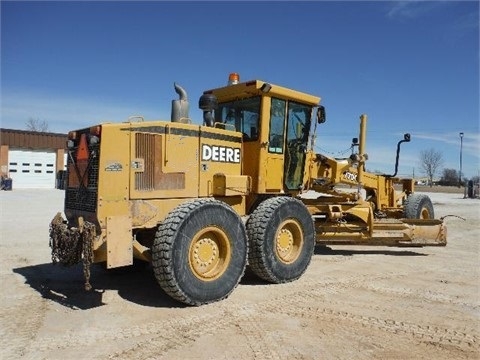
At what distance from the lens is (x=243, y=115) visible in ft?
23.9

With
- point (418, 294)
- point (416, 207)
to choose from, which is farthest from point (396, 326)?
point (416, 207)

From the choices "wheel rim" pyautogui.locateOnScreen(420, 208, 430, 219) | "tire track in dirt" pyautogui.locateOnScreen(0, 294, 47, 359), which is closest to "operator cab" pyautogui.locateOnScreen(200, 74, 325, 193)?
"tire track in dirt" pyautogui.locateOnScreen(0, 294, 47, 359)

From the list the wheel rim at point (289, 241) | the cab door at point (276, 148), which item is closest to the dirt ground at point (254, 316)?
the wheel rim at point (289, 241)

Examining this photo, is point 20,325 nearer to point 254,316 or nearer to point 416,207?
point 254,316

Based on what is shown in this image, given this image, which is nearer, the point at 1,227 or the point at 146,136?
the point at 146,136

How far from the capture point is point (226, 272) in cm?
566

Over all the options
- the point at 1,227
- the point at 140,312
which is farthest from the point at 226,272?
the point at 1,227

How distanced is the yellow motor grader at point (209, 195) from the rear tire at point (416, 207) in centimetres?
253

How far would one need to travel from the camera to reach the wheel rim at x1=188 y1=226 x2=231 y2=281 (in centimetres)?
542

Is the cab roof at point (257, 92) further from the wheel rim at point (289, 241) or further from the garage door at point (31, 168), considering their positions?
the garage door at point (31, 168)

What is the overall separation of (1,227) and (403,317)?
35.4 feet

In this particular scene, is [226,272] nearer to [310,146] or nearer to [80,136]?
[80,136]

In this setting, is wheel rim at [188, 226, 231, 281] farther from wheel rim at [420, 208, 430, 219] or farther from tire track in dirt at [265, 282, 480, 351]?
wheel rim at [420, 208, 430, 219]

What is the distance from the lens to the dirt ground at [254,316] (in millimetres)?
4066
